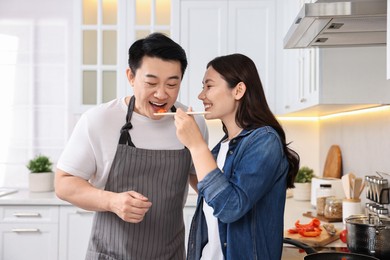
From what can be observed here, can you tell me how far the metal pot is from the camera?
1615 mm

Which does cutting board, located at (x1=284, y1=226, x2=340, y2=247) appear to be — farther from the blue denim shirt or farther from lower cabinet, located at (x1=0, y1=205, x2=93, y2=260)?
lower cabinet, located at (x1=0, y1=205, x2=93, y2=260)

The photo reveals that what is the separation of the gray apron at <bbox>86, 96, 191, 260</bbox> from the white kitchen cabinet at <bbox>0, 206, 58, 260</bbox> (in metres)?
1.76

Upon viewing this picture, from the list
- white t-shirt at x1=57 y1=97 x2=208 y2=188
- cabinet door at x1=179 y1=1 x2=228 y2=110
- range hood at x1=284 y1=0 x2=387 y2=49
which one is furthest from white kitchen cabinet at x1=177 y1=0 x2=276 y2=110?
white t-shirt at x1=57 y1=97 x2=208 y2=188

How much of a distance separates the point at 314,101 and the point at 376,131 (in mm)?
391

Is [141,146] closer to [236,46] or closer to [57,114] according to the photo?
[236,46]

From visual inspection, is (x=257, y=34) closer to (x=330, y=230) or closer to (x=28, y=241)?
(x=330, y=230)

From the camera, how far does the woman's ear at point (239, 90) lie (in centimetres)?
157

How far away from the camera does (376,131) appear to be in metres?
2.55

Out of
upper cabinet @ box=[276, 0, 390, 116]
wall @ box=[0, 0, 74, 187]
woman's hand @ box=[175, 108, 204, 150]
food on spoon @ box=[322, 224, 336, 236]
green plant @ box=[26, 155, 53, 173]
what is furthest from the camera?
wall @ box=[0, 0, 74, 187]

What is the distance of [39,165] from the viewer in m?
3.79

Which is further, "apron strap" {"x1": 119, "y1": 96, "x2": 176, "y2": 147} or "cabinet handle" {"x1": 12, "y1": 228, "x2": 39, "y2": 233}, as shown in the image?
"cabinet handle" {"x1": 12, "y1": 228, "x2": 39, "y2": 233}

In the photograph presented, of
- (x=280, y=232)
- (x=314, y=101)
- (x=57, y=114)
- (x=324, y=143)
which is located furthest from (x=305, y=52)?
(x=57, y=114)

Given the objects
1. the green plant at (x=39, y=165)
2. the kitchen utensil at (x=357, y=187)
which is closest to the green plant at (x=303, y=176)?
the kitchen utensil at (x=357, y=187)

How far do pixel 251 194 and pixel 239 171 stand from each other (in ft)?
0.28
